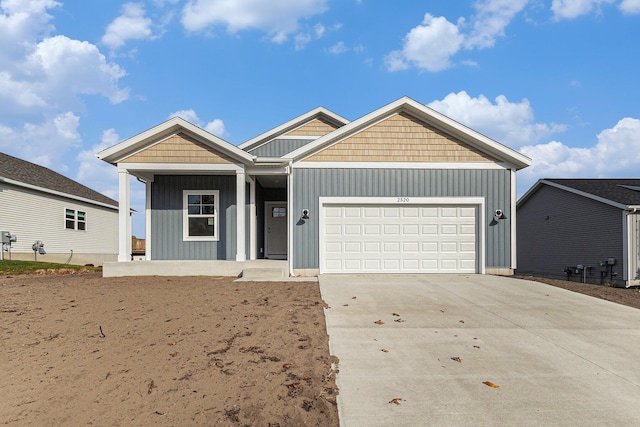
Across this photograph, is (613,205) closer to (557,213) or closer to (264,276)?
(557,213)

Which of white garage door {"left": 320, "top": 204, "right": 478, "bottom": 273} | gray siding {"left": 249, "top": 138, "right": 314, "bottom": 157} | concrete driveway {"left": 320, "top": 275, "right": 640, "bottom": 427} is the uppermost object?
gray siding {"left": 249, "top": 138, "right": 314, "bottom": 157}

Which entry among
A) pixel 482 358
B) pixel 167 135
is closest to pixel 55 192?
pixel 167 135

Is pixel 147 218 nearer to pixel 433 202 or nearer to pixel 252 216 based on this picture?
pixel 252 216

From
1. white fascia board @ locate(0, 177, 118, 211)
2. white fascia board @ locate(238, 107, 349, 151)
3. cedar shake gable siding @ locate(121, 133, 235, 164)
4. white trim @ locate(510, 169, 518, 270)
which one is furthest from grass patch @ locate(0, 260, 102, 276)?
white trim @ locate(510, 169, 518, 270)

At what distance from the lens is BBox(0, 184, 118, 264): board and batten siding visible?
62.1 ft

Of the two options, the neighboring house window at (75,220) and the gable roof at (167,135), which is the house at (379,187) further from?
the neighboring house window at (75,220)

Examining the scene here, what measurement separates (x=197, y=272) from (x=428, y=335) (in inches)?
291

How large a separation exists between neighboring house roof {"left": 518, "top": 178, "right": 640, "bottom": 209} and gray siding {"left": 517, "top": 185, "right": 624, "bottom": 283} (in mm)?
292

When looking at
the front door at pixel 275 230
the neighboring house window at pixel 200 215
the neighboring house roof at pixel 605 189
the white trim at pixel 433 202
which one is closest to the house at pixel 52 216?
the neighboring house window at pixel 200 215

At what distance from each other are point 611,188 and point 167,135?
18.2 meters

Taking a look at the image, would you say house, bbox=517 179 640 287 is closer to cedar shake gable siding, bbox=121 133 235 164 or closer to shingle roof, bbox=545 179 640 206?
shingle roof, bbox=545 179 640 206

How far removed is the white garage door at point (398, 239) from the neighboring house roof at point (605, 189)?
309 inches

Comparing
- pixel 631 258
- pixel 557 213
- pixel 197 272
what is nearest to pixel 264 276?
pixel 197 272

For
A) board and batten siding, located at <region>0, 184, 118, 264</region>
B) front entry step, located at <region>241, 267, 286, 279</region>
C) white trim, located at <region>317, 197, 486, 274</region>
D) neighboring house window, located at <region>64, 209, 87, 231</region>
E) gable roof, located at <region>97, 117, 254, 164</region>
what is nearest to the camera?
front entry step, located at <region>241, 267, 286, 279</region>
